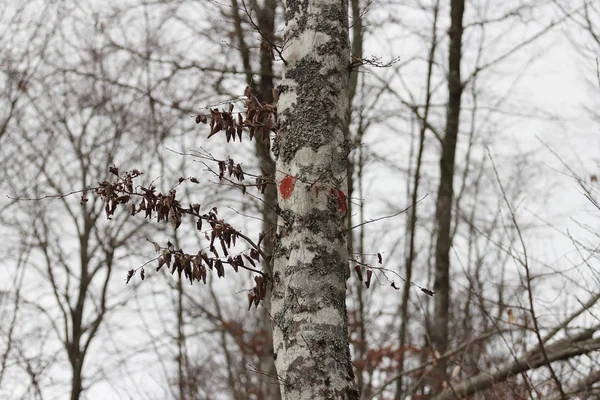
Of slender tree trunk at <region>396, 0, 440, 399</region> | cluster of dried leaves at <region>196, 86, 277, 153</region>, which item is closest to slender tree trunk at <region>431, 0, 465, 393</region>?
slender tree trunk at <region>396, 0, 440, 399</region>

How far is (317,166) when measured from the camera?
3.84 metres

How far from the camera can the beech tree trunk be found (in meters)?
3.53

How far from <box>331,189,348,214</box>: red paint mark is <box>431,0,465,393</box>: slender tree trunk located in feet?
20.9

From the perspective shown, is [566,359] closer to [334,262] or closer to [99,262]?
[334,262]

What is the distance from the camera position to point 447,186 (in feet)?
35.2

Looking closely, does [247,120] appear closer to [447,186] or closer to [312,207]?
[312,207]

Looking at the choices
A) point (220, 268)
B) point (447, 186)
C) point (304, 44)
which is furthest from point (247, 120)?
point (447, 186)

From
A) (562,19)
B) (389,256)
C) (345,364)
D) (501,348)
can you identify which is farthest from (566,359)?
(389,256)

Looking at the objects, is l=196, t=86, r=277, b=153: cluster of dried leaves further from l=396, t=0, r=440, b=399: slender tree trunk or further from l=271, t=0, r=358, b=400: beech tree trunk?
Answer: l=396, t=0, r=440, b=399: slender tree trunk

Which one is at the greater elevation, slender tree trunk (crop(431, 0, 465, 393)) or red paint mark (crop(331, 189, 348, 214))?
slender tree trunk (crop(431, 0, 465, 393))

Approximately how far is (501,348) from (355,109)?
482cm

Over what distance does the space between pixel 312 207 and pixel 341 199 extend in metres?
0.18

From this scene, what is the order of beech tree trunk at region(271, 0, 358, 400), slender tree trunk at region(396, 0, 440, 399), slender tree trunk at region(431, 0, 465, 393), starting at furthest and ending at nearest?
slender tree trunk at region(396, 0, 440, 399) < slender tree trunk at region(431, 0, 465, 393) < beech tree trunk at region(271, 0, 358, 400)

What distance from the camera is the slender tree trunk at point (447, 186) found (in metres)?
10.2
